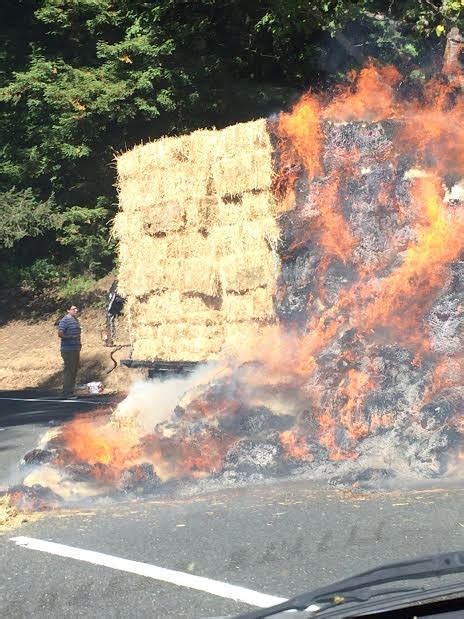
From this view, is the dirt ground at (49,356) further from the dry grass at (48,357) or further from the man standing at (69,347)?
the man standing at (69,347)

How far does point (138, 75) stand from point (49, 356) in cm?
739

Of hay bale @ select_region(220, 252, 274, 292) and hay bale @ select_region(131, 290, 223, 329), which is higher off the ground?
hay bale @ select_region(220, 252, 274, 292)

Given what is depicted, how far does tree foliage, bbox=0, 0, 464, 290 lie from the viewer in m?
23.0

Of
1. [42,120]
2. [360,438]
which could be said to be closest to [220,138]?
[360,438]

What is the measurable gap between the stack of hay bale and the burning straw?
0.03 m

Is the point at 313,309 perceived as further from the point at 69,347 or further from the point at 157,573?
the point at 69,347

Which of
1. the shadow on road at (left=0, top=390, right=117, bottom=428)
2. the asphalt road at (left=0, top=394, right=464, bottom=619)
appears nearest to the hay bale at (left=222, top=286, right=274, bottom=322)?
the shadow on road at (left=0, top=390, right=117, bottom=428)

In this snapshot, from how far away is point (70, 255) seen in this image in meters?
29.6

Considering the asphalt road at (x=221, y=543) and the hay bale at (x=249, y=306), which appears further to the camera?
the hay bale at (x=249, y=306)

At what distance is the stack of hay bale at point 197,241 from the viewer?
12.9 metres

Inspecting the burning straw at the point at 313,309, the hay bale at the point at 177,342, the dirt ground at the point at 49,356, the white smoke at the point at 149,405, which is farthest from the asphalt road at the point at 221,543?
the dirt ground at the point at 49,356

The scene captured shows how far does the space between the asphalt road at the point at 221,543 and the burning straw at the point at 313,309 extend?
766 millimetres

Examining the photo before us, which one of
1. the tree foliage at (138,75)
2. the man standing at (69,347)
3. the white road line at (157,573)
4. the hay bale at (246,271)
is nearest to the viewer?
the white road line at (157,573)

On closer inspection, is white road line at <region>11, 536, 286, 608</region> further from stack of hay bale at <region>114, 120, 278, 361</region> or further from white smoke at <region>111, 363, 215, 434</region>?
stack of hay bale at <region>114, 120, 278, 361</region>
